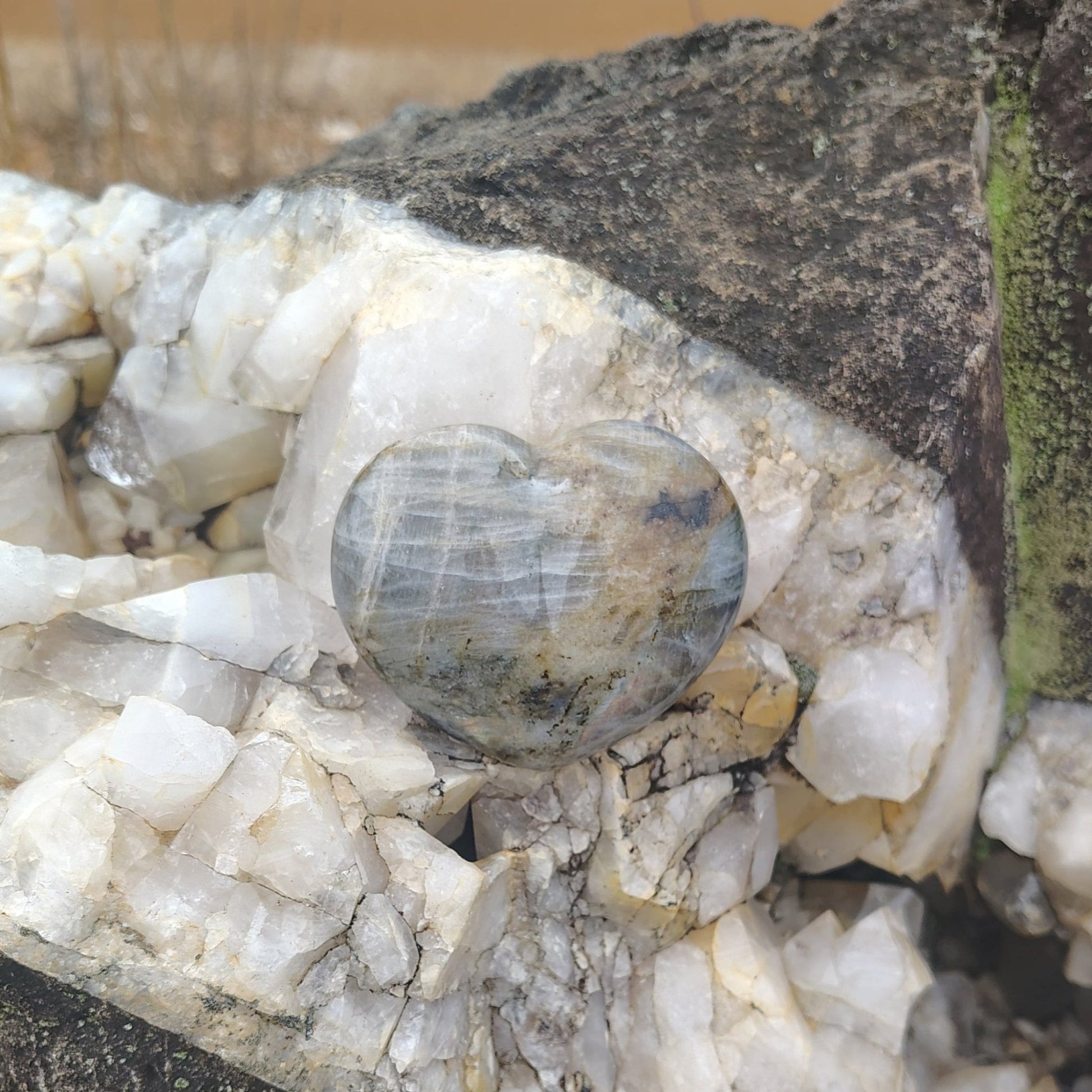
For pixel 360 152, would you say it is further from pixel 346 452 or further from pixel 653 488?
pixel 653 488

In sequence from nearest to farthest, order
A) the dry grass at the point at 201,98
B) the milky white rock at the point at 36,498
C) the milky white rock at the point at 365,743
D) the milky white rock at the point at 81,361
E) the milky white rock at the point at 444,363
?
1. the milky white rock at the point at 365,743
2. the milky white rock at the point at 444,363
3. the milky white rock at the point at 36,498
4. the milky white rock at the point at 81,361
5. the dry grass at the point at 201,98

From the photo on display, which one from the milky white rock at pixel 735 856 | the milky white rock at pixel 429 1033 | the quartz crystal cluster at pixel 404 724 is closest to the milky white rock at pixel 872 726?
the quartz crystal cluster at pixel 404 724

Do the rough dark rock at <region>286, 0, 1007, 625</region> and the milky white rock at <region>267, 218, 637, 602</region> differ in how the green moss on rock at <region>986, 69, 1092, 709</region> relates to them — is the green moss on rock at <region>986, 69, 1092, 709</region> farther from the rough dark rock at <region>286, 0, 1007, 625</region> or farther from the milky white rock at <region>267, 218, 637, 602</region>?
the milky white rock at <region>267, 218, 637, 602</region>

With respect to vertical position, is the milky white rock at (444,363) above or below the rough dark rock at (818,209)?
below

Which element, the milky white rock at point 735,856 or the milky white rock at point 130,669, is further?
the milky white rock at point 735,856

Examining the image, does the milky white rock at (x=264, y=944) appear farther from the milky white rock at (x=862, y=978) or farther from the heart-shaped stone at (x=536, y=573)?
the milky white rock at (x=862, y=978)

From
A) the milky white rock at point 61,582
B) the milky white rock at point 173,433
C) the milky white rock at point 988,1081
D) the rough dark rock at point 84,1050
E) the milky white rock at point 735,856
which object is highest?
the milky white rock at point 173,433

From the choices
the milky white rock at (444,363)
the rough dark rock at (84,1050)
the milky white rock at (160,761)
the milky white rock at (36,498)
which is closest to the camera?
the rough dark rock at (84,1050)
